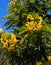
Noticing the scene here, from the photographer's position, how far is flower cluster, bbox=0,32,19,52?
35.7 ft

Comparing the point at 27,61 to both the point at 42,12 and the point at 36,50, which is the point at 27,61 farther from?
the point at 42,12

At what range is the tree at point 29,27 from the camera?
1007cm

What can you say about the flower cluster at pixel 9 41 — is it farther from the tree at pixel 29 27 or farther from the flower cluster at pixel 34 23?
the flower cluster at pixel 34 23

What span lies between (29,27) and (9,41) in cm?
138

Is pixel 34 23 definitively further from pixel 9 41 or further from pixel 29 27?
pixel 9 41

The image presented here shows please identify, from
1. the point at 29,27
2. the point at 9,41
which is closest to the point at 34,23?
the point at 29,27

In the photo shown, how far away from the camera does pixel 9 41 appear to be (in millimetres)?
10961

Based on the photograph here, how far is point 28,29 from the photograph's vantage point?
32.8 feet

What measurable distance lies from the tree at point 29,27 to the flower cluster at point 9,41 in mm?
158

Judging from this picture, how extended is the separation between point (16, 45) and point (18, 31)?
0.62m

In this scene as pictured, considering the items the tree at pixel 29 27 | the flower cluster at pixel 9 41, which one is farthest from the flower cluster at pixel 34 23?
the flower cluster at pixel 9 41

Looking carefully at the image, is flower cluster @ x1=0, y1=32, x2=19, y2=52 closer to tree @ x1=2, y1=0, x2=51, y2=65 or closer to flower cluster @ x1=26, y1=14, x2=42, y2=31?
tree @ x1=2, y1=0, x2=51, y2=65

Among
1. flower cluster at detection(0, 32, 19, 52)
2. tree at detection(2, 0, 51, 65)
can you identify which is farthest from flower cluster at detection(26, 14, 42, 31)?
flower cluster at detection(0, 32, 19, 52)

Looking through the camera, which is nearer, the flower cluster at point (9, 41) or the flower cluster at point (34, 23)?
the flower cluster at point (34, 23)
